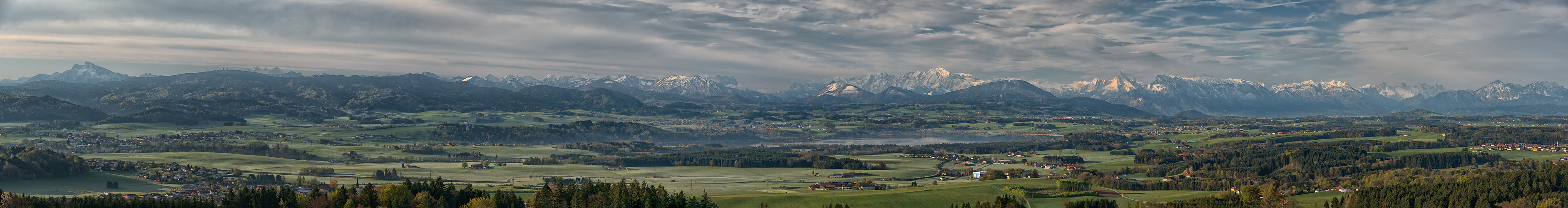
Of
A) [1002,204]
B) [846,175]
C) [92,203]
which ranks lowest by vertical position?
[846,175]

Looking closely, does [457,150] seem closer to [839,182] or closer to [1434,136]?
[839,182]

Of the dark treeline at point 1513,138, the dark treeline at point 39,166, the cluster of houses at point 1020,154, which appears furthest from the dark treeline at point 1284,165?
the dark treeline at point 39,166

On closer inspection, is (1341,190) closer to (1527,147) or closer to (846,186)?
(846,186)

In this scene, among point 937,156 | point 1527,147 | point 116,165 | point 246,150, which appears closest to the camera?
point 116,165

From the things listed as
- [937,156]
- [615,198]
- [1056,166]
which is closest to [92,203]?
[615,198]

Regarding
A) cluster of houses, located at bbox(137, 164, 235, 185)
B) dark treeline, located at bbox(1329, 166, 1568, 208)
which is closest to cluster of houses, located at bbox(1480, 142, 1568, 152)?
dark treeline, located at bbox(1329, 166, 1568, 208)

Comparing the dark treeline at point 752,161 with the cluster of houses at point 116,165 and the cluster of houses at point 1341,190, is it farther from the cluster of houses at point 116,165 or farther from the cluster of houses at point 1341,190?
the cluster of houses at point 116,165
